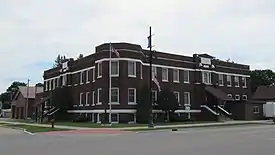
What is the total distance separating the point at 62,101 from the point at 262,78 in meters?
65.0

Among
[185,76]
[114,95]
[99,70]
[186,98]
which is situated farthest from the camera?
[185,76]

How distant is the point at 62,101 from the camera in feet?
186

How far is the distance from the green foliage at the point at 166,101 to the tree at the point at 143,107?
2.32 m

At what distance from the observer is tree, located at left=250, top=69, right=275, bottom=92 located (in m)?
101

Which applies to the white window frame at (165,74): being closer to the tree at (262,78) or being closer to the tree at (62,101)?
the tree at (62,101)

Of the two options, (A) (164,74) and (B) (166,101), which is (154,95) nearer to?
(B) (166,101)

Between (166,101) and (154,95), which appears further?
(154,95)

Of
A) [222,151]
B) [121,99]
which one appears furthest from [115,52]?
[222,151]

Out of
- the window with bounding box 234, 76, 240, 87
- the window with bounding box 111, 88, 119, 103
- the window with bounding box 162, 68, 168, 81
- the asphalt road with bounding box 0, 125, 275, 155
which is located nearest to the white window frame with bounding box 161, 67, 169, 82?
the window with bounding box 162, 68, 168, 81

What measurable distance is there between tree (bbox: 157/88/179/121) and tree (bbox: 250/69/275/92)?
58.1 meters

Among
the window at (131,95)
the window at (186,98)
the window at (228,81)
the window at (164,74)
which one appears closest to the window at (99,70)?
the window at (131,95)

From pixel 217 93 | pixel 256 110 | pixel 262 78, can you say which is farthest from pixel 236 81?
pixel 262 78

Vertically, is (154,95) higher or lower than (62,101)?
higher

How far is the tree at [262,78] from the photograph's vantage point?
330 ft
